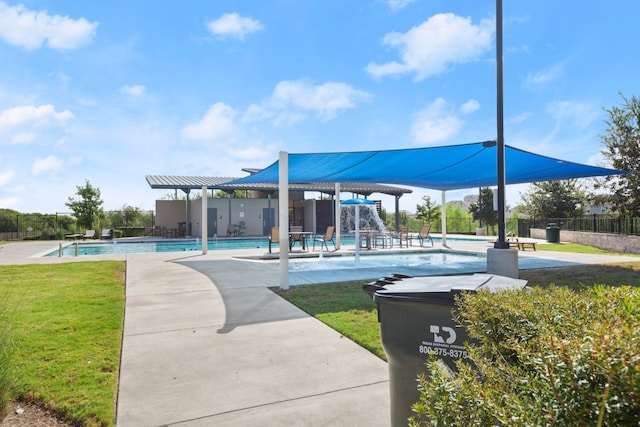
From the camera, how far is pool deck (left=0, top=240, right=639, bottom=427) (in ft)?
8.54

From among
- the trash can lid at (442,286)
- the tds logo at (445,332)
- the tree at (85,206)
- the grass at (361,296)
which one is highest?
the tree at (85,206)

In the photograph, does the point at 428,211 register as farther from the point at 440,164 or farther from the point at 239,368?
the point at 239,368

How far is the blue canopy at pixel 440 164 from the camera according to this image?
26.1 feet

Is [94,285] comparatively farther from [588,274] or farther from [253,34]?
[588,274]

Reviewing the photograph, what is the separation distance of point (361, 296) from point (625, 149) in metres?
15.8

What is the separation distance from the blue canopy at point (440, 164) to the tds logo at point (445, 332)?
19.7 feet

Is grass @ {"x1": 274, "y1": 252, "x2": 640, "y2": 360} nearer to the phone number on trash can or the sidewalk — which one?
the sidewalk

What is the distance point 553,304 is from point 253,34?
1178 cm

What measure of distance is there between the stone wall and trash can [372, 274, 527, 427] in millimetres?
16581

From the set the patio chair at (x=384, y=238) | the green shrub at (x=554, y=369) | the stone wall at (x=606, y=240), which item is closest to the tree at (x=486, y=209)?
the stone wall at (x=606, y=240)

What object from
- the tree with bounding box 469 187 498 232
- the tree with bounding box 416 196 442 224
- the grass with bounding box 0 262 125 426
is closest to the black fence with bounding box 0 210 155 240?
the grass with bounding box 0 262 125 426

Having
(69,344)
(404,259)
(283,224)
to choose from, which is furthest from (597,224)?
(69,344)

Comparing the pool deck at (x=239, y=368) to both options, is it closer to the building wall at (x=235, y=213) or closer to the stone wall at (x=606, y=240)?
the stone wall at (x=606, y=240)

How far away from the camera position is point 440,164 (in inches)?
372
